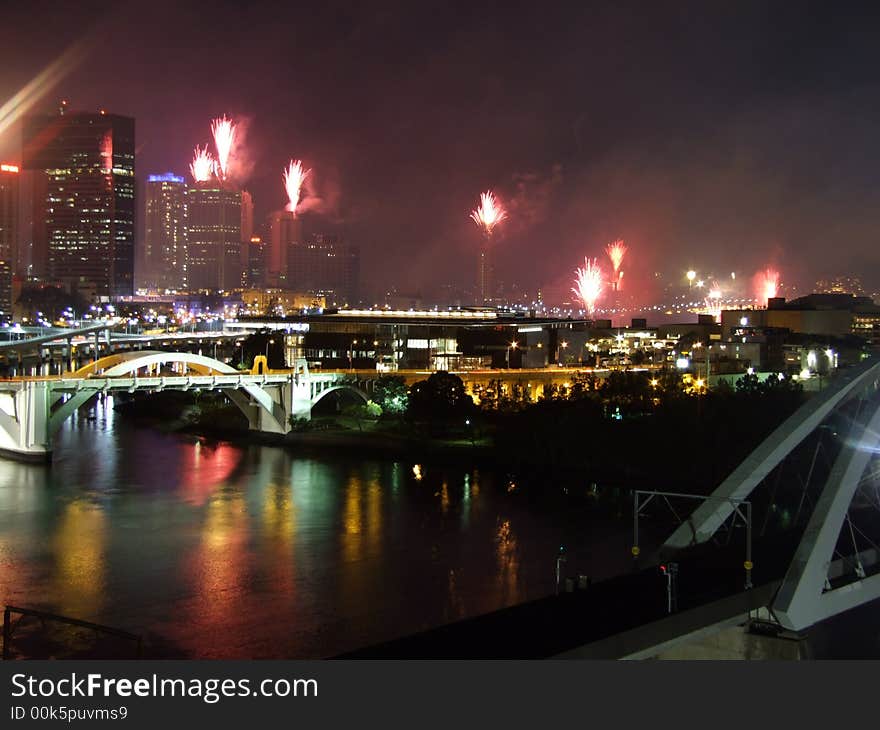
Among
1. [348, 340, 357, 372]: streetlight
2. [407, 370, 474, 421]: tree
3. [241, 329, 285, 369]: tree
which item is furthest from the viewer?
[241, 329, 285, 369]: tree

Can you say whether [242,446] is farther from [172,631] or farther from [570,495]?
[172,631]

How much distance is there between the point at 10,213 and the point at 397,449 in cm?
4412

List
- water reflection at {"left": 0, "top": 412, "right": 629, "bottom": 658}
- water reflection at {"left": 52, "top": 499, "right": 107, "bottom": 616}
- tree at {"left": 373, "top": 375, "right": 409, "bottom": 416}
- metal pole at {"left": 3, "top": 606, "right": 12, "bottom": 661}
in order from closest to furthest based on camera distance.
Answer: metal pole at {"left": 3, "top": 606, "right": 12, "bottom": 661} → water reflection at {"left": 0, "top": 412, "right": 629, "bottom": 658} → water reflection at {"left": 52, "top": 499, "right": 107, "bottom": 616} → tree at {"left": 373, "top": 375, "right": 409, "bottom": 416}

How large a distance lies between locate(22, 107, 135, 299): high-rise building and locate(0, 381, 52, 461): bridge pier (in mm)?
41559

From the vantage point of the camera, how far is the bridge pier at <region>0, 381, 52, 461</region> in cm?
1361

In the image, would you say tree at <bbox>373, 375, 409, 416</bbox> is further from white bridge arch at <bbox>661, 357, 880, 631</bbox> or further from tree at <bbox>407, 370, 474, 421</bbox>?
white bridge arch at <bbox>661, 357, 880, 631</bbox>

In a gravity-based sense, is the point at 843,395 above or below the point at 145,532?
above

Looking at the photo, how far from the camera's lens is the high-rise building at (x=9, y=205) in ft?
170

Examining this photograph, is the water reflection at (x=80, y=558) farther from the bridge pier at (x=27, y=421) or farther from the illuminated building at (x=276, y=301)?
the illuminated building at (x=276, y=301)

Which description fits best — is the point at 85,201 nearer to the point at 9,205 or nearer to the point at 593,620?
the point at 9,205

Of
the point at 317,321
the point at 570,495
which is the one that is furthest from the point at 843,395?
the point at 317,321

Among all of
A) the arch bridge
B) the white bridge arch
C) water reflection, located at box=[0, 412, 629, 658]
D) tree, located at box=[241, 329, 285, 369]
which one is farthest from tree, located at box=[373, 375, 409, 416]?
the white bridge arch

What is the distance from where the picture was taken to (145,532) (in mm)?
9414

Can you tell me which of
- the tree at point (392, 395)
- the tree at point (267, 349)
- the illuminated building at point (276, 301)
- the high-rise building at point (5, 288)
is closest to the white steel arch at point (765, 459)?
the tree at point (392, 395)
